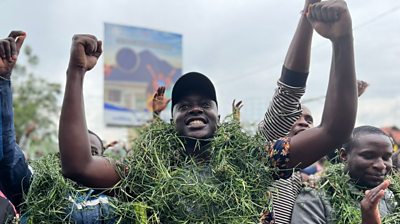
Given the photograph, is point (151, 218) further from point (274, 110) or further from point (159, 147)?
point (274, 110)

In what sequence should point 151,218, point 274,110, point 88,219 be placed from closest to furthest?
1. point 151,218
2. point 88,219
3. point 274,110

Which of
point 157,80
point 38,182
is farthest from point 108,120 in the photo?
point 38,182

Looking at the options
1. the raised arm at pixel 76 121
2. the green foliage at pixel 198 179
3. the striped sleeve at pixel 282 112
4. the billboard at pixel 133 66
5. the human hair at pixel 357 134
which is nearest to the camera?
the raised arm at pixel 76 121

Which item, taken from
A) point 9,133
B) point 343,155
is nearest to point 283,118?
point 343,155

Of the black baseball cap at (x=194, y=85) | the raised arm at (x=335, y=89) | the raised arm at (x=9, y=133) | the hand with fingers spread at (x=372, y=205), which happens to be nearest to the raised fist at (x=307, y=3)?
the raised arm at (x=335, y=89)

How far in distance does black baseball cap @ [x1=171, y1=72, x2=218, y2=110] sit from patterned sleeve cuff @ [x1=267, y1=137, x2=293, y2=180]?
396mm

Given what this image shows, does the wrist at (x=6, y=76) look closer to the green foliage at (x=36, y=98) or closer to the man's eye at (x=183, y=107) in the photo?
the man's eye at (x=183, y=107)

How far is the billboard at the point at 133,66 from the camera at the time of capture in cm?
2322

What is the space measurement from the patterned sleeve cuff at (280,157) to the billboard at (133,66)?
20.4m

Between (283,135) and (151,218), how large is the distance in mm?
798

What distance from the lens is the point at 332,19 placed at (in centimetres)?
214

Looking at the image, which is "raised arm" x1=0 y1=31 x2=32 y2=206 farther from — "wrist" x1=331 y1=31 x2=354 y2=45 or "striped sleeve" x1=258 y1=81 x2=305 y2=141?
"wrist" x1=331 y1=31 x2=354 y2=45

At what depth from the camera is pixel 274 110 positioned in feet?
8.56

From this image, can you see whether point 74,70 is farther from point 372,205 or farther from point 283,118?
point 372,205
